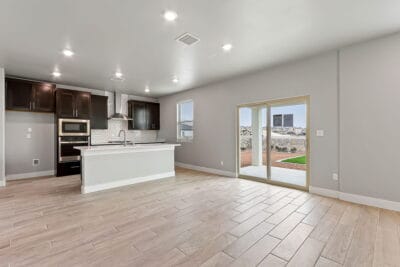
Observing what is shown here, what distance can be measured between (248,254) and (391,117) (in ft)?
10.6

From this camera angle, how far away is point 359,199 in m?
3.30

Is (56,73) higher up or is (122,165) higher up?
(56,73)

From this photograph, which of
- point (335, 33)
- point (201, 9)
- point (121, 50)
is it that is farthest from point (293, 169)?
point (121, 50)

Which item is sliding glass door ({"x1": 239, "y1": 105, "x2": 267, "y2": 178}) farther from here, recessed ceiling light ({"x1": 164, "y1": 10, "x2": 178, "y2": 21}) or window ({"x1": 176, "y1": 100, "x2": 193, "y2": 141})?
recessed ceiling light ({"x1": 164, "y1": 10, "x2": 178, "y2": 21})

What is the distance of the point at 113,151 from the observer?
4.39 metres

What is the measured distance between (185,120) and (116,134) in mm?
2753

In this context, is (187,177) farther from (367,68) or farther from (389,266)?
(367,68)

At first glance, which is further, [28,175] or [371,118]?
[28,175]

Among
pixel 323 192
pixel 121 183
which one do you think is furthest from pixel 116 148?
pixel 323 192

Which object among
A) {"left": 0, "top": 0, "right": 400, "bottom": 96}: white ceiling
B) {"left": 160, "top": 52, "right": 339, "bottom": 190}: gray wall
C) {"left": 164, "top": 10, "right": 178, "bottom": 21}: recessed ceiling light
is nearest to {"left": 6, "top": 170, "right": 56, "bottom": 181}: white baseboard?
{"left": 0, "top": 0, "right": 400, "bottom": 96}: white ceiling

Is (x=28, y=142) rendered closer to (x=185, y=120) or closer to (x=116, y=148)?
(x=116, y=148)

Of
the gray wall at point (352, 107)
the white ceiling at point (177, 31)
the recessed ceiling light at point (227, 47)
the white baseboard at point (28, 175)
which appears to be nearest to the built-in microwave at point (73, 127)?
the white baseboard at point (28, 175)

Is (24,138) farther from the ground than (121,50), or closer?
closer

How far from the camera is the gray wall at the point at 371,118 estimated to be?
3.00 meters
